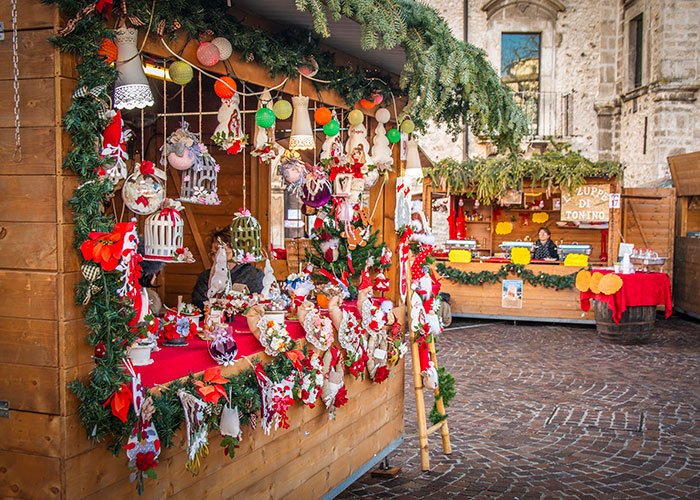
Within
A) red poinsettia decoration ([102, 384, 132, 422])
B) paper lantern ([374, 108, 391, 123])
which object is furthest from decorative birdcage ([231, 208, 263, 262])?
red poinsettia decoration ([102, 384, 132, 422])

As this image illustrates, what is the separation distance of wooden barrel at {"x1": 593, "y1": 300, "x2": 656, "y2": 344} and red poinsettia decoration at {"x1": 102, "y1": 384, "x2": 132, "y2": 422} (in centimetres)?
923

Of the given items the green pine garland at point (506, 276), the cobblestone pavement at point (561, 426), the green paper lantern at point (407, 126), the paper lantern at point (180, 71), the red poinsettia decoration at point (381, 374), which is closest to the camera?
the paper lantern at point (180, 71)

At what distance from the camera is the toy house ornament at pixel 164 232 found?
3.58 metres

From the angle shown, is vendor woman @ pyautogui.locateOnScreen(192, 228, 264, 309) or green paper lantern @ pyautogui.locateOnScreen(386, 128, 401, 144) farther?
vendor woman @ pyautogui.locateOnScreen(192, 228, 264, 309)

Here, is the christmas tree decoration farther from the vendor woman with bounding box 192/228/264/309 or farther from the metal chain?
the vendor woman with bounding box 192/228/264/309

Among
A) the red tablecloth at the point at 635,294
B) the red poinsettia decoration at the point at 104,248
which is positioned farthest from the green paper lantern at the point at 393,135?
the red tablecloth at the point at 635,294

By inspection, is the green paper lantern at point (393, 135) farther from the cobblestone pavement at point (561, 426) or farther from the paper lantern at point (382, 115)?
the cobblestone pavement at point (561, 426)

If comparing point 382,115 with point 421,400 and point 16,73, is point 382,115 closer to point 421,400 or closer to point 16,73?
point 421,400

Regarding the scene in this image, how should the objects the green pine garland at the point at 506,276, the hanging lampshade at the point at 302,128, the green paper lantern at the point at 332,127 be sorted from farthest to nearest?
the green pine garland at the point at 506,276, the green paper lantern at the point at 332,127, the hanging lampshade at the point at 302,128

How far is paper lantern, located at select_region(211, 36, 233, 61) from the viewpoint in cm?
351

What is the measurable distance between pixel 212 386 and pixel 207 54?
4.94 ft

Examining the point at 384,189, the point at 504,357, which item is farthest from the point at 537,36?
the point at 384,189

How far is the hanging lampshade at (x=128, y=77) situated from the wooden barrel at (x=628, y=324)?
9.20 meters

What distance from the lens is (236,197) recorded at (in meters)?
8.09
